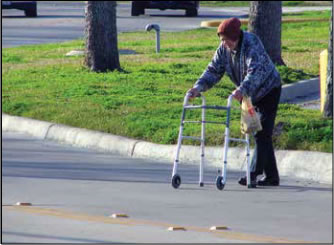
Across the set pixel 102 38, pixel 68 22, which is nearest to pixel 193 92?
pixel 102 38

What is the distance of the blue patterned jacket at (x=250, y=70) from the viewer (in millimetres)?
10648

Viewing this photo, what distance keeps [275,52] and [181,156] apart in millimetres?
8282

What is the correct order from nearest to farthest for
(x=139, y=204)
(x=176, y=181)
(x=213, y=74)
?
(x=139, y=204) < (x=176, y=181) < (x=213, y=74)

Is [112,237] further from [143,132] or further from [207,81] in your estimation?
[143,132]

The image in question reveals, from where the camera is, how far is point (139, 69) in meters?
20.3

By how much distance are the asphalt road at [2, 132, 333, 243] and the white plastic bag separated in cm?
60

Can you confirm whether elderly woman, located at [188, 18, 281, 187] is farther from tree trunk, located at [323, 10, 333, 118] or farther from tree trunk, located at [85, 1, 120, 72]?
tree trunk, located at [85, 1, 120, 72]

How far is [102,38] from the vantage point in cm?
2030

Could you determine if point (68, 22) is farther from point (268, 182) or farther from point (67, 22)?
point (268, 182)

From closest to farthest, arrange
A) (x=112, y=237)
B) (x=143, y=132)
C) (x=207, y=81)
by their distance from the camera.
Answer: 1. (x=112, y=237)
2. (x=207, y=81)
3. (x=143, y=132)

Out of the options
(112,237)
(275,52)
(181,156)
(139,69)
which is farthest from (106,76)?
(112,237)

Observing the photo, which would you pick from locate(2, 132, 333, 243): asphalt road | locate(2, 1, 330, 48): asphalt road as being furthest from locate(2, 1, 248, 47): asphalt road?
locate(2, 132, 333, 243): asphalt road

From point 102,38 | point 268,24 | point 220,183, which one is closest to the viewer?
point 220,183

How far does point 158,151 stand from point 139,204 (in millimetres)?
3096
